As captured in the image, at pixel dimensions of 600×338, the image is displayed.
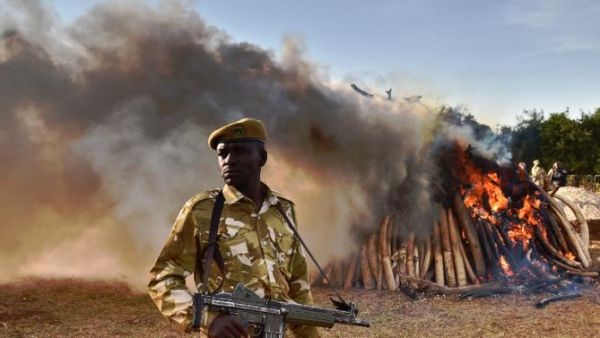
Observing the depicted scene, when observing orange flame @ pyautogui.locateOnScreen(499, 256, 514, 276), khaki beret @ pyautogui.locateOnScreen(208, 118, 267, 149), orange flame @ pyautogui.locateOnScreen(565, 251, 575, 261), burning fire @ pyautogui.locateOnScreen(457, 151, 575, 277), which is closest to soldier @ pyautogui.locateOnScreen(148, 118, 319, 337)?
khaki beret @ pyautogui.locateOnScreen(208, 118, 267, 149)

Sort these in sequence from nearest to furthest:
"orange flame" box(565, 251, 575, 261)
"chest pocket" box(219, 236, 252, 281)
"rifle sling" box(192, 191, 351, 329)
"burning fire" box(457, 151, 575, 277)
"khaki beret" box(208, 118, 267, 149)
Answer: "rifle sling" box(192, 191, 351, 329) → "chest pocket" box(219, 236, 252, 281) → "khaki beret" box(208, 118, 267, 149) → "burning fire" box(457, 151, 575, 277) → "orange flame" box(565, 251, 575, 261)

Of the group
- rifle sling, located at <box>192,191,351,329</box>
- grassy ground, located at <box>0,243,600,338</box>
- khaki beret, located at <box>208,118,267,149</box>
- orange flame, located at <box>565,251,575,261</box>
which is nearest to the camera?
rifle sling, located at <box>192,191,351,329</box>

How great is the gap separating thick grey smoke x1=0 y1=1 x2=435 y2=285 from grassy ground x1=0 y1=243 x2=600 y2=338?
817 millimetres

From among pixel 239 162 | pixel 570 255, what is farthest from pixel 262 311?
pixel 570 255

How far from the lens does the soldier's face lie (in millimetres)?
2477

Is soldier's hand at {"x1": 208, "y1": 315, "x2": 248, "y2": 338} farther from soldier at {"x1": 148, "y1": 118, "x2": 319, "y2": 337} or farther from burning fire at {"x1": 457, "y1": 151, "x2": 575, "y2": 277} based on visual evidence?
burning fire at {"x1": 457, "y1": 151, "x2": 575, "y2": 277}

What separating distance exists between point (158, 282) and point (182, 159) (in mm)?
6624

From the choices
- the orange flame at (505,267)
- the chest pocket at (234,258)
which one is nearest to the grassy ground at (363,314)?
the orange flame at (505,267)

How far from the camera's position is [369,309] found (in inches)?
303

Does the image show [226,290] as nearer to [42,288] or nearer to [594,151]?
[42,288]

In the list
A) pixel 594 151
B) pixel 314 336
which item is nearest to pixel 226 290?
pixel 314 336

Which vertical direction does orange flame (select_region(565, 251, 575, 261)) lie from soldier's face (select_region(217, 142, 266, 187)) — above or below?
above

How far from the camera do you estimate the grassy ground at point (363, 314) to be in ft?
21.2

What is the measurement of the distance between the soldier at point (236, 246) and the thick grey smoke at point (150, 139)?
20.2 ft
